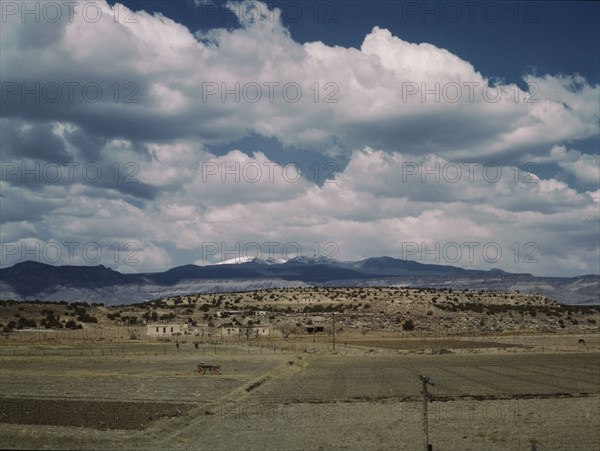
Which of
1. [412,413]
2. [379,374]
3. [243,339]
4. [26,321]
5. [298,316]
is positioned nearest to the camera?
[412,413]

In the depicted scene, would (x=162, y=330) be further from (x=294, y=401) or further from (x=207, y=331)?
(x=294, y=401)

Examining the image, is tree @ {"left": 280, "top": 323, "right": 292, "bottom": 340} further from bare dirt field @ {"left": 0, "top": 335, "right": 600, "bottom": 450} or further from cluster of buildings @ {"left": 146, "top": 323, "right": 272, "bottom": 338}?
bare dirt field @ {"left": 0, "top": 335, "right": 600, "bottom": 450}

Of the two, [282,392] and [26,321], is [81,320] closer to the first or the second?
[26,321]

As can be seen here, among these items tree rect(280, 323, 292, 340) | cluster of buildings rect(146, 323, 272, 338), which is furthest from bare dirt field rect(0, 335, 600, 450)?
tree rect(280, 323, 292, 340)

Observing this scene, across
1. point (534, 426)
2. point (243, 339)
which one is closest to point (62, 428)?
point (534, 426)

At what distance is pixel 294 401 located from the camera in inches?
1843

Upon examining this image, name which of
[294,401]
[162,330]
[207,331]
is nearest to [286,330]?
[207,331]

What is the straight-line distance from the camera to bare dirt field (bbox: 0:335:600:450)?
33.7 metres

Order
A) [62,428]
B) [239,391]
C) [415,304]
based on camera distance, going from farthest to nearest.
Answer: [415,304]
[239,391]
[62,428]

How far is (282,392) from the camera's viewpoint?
51.4m

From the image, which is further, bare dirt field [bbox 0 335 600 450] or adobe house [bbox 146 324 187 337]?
adobe house [bbox 146 324 187 337]

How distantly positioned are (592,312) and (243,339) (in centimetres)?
9650

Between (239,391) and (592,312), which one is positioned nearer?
(239,391)

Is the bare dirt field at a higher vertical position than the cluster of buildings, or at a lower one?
higher
